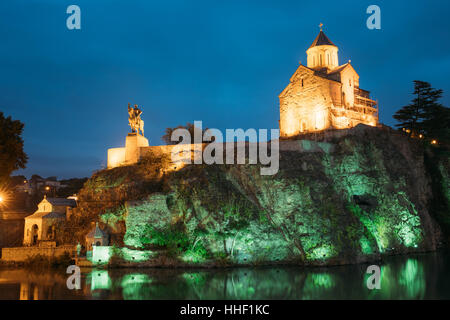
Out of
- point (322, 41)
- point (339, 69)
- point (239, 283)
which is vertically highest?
point (322, 41)

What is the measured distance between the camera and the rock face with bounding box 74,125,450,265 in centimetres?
2605

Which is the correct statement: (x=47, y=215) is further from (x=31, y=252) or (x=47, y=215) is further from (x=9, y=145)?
(x=9, y=145)

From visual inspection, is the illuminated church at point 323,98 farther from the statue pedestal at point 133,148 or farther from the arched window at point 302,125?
the statue pedestal at point 133,148

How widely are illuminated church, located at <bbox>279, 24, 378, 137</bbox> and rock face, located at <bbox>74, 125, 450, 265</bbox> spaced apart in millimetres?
3970

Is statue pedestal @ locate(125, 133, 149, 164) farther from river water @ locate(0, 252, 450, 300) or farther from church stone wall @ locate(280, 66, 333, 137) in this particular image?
church stone wall @ locate(280, 66, 333, 137)

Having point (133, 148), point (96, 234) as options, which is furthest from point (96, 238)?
point (133, 148)

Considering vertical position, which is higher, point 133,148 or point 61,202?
point 133,148

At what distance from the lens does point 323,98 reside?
36875mm

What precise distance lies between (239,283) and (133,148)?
63.5 ft

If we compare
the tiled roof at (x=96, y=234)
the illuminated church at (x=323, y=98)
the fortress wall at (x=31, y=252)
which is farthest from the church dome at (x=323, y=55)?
the fortress wall at (x=31, y=252)

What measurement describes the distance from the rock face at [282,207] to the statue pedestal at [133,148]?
1.49 m

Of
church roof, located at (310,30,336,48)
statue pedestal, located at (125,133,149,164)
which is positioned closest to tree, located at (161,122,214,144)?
statue pedestal, located at (125,133,149,164)

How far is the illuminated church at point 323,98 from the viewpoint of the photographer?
36656 mm
